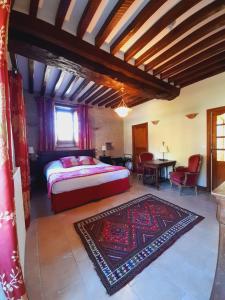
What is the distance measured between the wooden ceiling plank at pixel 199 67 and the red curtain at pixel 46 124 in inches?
146

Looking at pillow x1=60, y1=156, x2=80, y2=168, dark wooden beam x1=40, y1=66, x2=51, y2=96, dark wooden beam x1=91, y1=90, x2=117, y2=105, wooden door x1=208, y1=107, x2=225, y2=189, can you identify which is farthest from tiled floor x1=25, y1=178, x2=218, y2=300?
dark wooden beam x1=91, y1=90, x2=117, y2=105

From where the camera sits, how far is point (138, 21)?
197 cm

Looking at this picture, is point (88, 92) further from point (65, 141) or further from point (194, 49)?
point (194, 49)

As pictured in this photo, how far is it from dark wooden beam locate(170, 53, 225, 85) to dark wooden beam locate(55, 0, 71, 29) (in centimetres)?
281

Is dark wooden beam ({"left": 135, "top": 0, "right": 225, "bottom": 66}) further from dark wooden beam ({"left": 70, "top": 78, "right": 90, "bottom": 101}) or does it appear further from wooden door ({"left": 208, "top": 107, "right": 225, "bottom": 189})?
wooden door ({"left": 208, "top": 107, "right": 225, "bottom": 189})

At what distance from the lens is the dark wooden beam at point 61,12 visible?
1.72 m

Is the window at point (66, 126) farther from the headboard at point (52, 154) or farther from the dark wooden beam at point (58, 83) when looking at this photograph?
the dark wooden beam at point (58, 83)

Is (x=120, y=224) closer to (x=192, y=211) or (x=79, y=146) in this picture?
(x=192, y=211)

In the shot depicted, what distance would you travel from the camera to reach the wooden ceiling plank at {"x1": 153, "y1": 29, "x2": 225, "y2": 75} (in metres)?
2.34

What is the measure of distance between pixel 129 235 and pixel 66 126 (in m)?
4.25

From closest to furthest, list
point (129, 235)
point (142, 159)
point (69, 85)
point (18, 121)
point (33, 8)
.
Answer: point (33, 8)
point (129, 235)
point (18, 121)
point (69, 85)
point (142, 159)

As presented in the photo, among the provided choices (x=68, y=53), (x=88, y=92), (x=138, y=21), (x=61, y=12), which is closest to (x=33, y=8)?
(x=61, y=12)

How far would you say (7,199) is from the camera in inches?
36.4

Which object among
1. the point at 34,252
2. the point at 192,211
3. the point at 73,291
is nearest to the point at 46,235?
the point at 34,252
